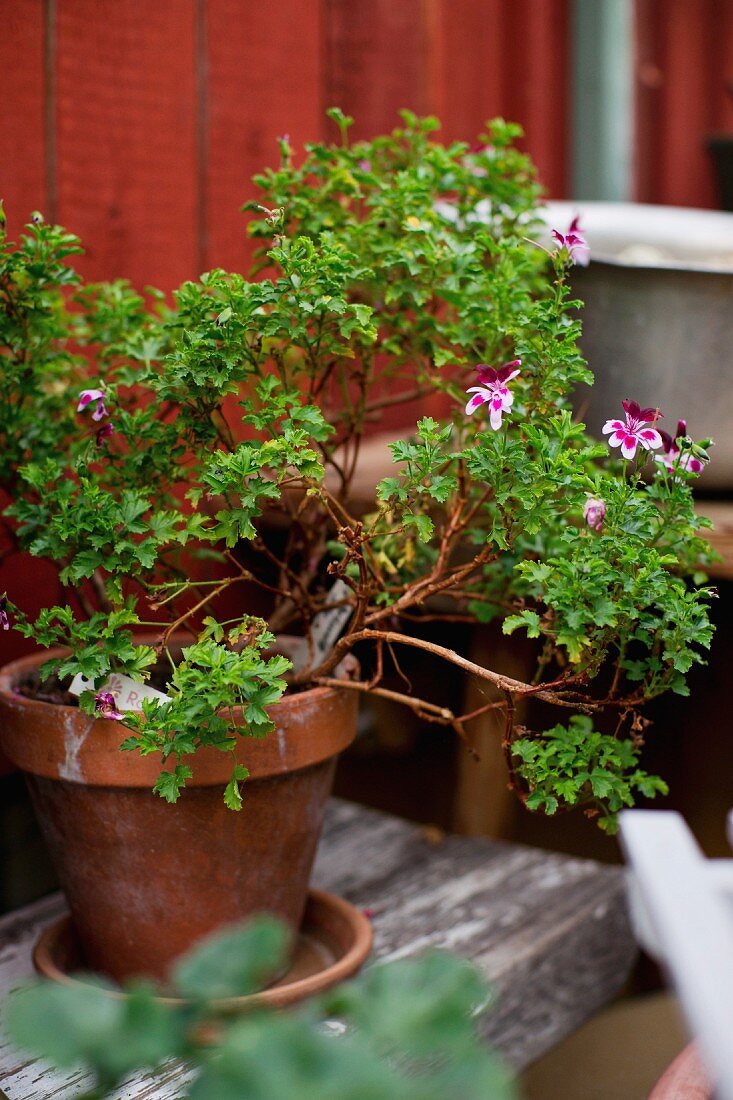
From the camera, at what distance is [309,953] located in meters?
1.23

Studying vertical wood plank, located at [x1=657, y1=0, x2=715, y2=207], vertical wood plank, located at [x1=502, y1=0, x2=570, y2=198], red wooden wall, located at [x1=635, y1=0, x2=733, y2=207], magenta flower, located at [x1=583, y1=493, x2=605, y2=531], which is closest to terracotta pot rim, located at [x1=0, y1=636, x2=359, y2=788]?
magenta flower, located at [x1=583, y1=493, x2=605, y2=531]

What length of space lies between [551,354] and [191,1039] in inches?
27.0

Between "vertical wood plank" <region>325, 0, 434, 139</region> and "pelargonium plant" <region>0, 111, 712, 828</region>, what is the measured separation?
699mm

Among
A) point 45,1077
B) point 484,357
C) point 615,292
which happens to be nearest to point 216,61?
point 615,292

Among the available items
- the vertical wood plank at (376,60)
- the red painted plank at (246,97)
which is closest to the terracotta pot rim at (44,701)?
the red painted plank at (246,97)

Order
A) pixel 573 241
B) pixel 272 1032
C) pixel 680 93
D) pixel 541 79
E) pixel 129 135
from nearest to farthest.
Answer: pixel 272 1032 < pixel 573 241 < pixel 129 135 < pixel 541 79 < pixel 680 93

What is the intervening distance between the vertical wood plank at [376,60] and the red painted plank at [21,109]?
24.4 inches

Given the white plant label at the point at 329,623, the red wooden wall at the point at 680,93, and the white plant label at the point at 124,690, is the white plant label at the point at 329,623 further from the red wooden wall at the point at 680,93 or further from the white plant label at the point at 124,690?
the red wooden wall at the point at 680,93

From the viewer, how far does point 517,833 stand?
1649 mm

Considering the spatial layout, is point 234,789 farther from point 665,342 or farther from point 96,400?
point 665,342

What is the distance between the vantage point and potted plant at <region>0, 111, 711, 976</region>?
36.0 inches

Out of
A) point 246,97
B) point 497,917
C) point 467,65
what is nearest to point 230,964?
point 497,917

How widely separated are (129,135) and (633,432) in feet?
2.96

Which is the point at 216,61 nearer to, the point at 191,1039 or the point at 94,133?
the point at 94,133
